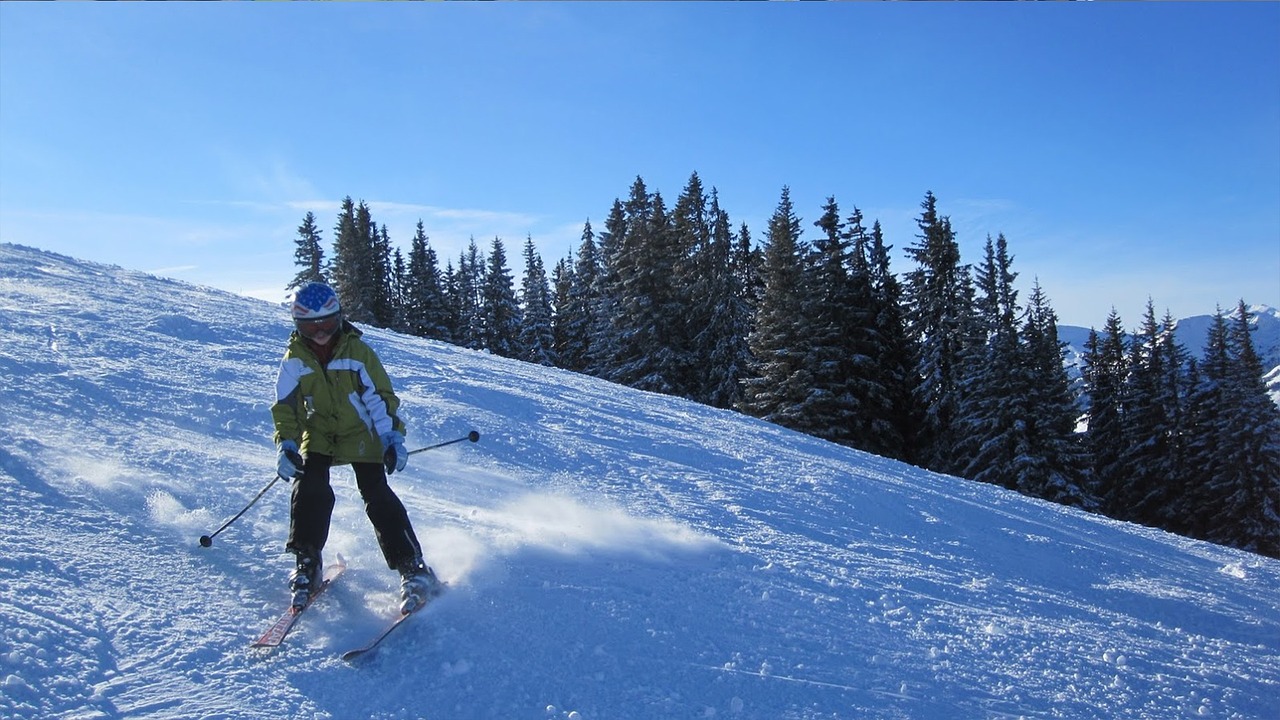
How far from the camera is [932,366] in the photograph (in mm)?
35188

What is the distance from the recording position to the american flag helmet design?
458cm

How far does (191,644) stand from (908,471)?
370 inches

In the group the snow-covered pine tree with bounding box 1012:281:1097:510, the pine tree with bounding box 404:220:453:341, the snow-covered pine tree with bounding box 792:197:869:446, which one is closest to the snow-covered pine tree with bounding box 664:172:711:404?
the snow-covered pine tree with bounding box 792:197:869:446

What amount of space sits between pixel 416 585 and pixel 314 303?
1.85m

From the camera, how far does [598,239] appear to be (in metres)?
53.4

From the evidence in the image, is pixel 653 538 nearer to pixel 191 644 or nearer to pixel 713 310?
pixel 191 644

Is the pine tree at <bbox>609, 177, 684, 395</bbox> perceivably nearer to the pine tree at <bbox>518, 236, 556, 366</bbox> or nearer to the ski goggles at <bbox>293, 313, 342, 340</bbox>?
the pine tree at <bbox>518, 236, 556, 366</bbox>

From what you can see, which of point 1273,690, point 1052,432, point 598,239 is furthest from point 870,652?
point 598,239

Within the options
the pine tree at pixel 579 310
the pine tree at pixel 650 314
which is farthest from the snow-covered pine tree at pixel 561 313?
the pine tree at pixel 650 314

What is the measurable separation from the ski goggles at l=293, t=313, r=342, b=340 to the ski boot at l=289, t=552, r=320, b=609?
135cm

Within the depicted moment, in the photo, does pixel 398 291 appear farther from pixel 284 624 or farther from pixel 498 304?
pixel 284 624

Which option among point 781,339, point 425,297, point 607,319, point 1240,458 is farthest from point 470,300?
point 1240,458

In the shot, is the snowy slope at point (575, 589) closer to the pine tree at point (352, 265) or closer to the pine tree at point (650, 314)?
the pine tree at point (650, 314)

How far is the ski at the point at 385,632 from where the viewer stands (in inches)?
153
